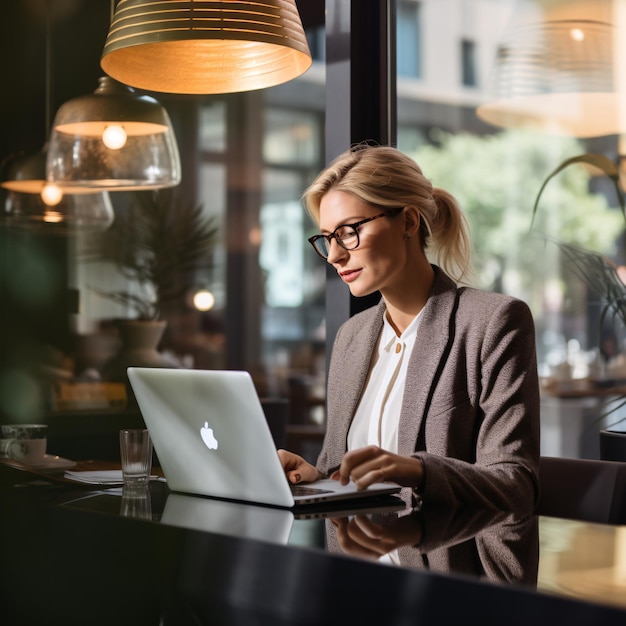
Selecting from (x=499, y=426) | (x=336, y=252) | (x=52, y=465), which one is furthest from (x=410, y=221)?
(x=52, y=465)

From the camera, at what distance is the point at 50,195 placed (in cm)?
485

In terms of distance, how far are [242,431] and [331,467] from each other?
80 centimetres

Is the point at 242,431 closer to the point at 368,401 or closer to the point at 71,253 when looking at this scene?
the point at 368,401

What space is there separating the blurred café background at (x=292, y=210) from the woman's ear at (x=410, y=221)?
1.82ft

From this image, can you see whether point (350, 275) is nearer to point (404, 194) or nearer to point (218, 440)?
point (404, 194)

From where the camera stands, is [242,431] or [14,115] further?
[14,115]

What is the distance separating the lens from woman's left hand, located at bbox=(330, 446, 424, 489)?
5.53ft

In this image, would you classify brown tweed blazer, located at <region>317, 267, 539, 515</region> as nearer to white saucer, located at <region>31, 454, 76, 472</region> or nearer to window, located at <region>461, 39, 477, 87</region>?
white saucer, located at <region>31, 454, 76, 472</region>

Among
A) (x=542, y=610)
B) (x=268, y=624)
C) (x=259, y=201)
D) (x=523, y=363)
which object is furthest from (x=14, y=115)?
(x=542, y=610)

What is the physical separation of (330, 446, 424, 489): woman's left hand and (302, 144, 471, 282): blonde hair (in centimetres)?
85

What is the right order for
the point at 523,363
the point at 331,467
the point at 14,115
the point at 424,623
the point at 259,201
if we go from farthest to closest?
the point at 259,201, the point at 14,115, the point at 331,467, the point at 523,363, the point at 424,623

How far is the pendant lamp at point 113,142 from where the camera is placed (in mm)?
3336

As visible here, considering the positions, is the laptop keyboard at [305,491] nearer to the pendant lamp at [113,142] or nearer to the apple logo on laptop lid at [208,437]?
the apple logo on laptop lid at [208,437]

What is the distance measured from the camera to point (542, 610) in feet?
3.43
